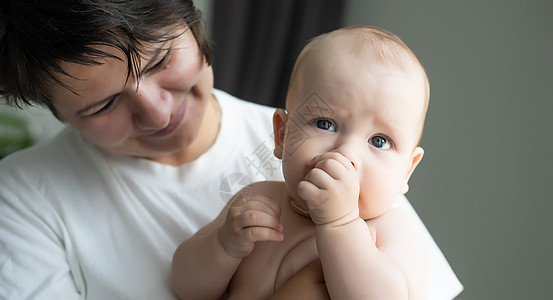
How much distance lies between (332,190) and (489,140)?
45.3 inches

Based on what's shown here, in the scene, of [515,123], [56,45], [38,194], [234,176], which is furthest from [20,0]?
[515,123]

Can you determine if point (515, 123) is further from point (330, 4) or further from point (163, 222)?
point (163, 222)

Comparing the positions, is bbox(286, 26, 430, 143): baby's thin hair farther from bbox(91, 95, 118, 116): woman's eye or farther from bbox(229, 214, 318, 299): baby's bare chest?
bbox(91, 95, 118, 116): woman's eye

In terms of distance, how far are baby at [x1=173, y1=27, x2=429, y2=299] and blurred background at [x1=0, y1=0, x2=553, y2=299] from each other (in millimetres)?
820

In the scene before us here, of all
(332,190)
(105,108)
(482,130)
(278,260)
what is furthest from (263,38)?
(332,190)

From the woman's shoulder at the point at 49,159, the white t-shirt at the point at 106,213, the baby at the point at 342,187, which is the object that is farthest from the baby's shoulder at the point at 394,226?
the woman's shoulder at the point at 49,159

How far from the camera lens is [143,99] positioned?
95 cm

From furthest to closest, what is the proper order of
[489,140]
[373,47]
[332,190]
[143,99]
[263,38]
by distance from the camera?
[263,38] → [489,140] → [143,99] → [373,47] → [332,190]

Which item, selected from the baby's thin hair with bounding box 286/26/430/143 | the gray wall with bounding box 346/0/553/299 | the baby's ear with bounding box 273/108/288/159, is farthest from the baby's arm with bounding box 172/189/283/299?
the gray wall with bounding box 346/0/553/299

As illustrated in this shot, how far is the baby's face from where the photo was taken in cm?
74

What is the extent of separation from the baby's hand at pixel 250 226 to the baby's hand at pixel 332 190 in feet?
0.29

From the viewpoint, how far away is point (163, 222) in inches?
45.3

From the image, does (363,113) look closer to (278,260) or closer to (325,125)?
(325,125)

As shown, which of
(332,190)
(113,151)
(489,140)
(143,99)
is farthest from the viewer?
(489,140)
